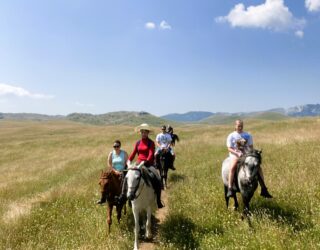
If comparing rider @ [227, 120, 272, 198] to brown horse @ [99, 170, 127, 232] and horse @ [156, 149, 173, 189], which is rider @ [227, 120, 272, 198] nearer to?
brown horse @ [99, 170, 127, 232]

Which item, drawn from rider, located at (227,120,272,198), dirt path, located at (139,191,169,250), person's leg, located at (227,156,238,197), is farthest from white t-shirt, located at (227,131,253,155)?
dirt path, located at (139,191,169,250)

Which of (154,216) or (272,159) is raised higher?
(272,159)

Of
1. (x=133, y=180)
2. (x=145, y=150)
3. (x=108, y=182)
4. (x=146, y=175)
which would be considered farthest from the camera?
(x=145, y=150)

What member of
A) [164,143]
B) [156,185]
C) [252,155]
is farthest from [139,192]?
[164,143]

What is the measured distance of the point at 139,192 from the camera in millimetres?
9352

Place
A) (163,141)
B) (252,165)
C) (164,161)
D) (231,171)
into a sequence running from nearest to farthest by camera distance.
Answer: (252,165) < (231,171) < (164,161) < (163,141)

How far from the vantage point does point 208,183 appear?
559 inches

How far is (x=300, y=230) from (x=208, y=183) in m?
6.22

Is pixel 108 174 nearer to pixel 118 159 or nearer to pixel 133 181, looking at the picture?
pixel 118 159

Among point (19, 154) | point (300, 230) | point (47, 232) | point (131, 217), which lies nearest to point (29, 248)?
point (47, 232)

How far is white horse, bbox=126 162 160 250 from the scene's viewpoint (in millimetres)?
8844

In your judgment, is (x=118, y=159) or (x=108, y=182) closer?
(x=108, y=182)

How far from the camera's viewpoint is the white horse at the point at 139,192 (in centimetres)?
884

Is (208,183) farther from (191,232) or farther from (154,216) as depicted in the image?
(191,232)
